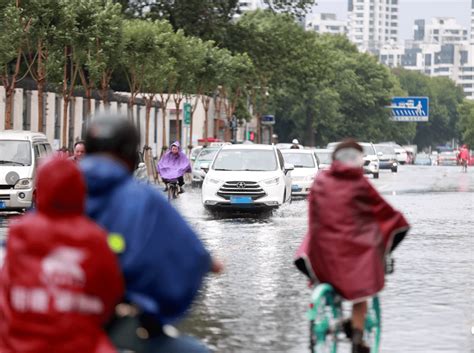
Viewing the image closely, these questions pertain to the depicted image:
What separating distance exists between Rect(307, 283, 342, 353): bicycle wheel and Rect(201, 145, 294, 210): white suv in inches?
787

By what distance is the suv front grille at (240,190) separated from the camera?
95.6 ft

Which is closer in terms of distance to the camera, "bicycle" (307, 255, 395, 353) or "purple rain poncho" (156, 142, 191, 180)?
"bicycle" (307, 255, 395, 353)

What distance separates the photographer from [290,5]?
224 feet

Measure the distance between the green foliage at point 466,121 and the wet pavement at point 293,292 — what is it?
150 meters

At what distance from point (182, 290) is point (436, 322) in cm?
719

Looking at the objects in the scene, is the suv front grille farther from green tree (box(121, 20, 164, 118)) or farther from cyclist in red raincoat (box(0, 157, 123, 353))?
cyclist in red raincoat (box(0, 157, 123, 353))

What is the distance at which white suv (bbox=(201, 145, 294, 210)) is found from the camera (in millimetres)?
29172

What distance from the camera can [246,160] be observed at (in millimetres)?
30516

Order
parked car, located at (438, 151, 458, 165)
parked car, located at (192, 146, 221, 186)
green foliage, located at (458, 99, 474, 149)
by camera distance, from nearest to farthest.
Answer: parked car, located at (192, 146, 221, 186), parked car, located at (438, 151, 458, 165), green foliage, located at (458, 99, 474, 149)

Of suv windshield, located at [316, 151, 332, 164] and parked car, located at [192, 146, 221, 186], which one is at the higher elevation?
suv windshield, located at [316, 151, 332, 164]

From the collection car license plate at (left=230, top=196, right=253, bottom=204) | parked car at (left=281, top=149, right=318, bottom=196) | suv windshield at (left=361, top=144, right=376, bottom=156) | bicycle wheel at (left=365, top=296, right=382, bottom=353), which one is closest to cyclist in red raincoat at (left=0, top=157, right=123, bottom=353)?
bicycle wheel at (left=365, top=296, right=382, bottom=353)

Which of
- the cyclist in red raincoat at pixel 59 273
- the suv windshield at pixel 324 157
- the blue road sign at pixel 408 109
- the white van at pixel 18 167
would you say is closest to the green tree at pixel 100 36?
the suv windshield at pixel 324 157

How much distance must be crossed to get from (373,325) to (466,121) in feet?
564

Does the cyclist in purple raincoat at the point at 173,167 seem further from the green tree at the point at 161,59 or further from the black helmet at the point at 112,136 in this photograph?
the black helmet at the point at 112,136
